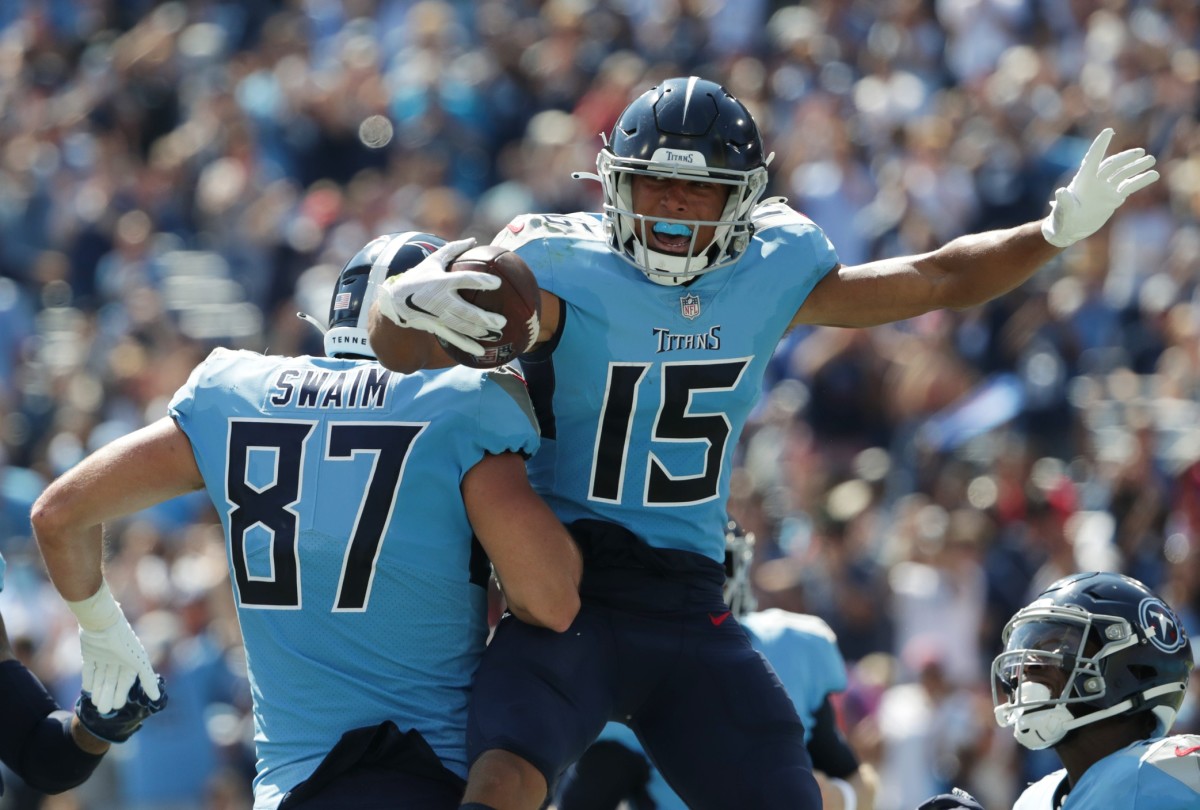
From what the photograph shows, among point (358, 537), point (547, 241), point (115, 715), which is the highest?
point (547, 241)

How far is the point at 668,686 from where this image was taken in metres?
4.15

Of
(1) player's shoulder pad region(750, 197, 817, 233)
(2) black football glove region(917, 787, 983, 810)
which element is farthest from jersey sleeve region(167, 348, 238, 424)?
(2) black football glove region(917, 787, 983, 810)

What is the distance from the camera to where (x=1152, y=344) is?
10.2 metres

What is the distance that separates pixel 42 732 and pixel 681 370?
1634mm

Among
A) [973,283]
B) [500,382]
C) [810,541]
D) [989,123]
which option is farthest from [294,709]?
[989,123]

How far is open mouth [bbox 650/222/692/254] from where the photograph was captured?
13.7 ft

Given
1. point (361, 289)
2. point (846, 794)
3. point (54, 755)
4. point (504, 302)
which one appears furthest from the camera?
point (846, 794)

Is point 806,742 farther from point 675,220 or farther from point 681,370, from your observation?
point 675,220

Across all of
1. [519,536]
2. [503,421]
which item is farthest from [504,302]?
[519,536]

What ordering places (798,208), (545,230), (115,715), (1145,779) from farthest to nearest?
(798,208)
(115,715)
(545,230)
(1145,779)

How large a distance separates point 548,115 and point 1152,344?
4854 mm

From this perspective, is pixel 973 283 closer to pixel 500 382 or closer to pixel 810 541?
pixel 500 382

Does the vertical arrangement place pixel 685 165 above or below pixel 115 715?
above

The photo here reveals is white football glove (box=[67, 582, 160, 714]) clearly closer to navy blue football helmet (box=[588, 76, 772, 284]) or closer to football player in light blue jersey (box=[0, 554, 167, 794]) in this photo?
football player in light blue jersey (box=[0, 554, 167, 794])
